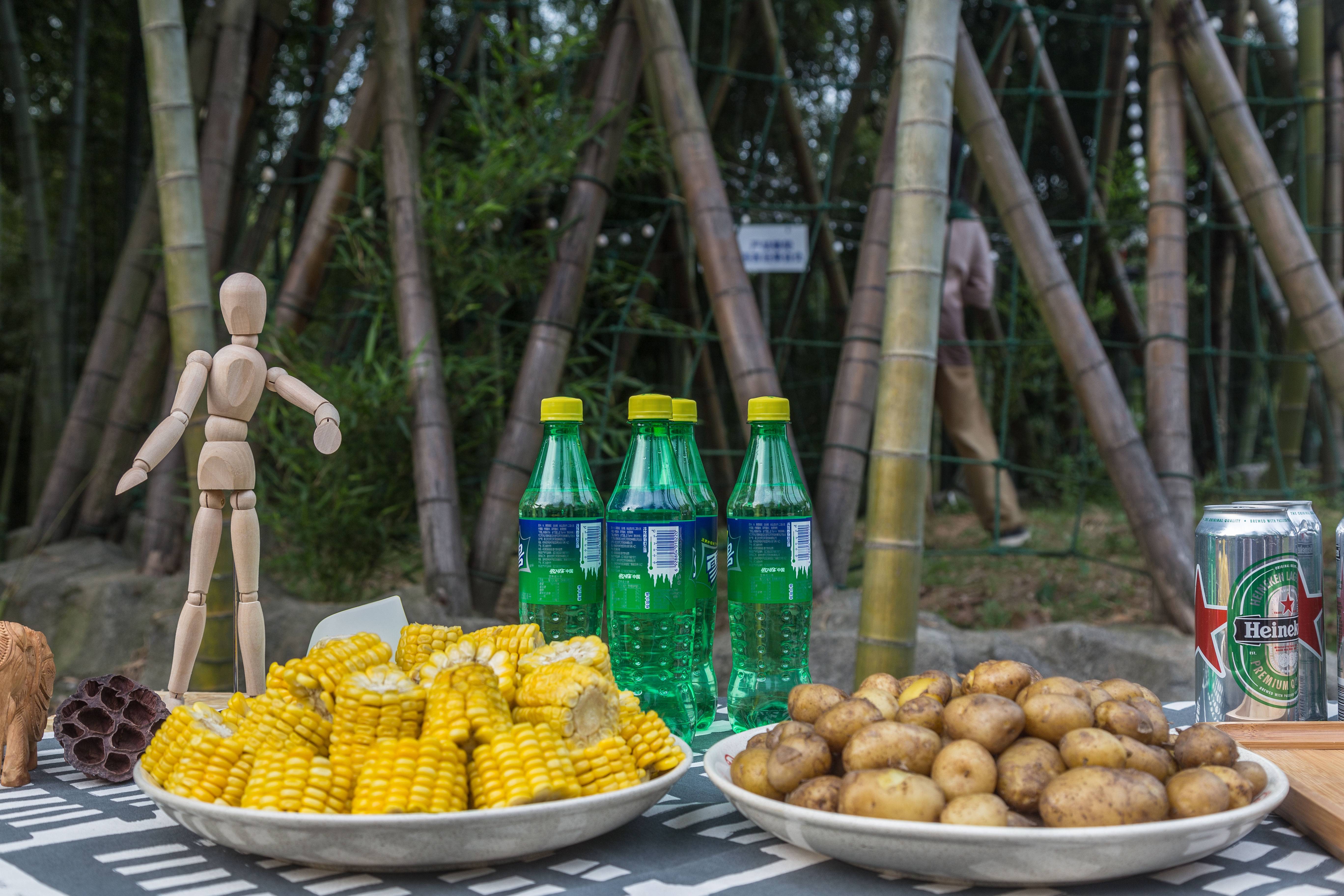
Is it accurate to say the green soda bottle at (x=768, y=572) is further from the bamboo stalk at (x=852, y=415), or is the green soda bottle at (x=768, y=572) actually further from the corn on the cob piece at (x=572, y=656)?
the bamboo stalk at (x=852, y=415)

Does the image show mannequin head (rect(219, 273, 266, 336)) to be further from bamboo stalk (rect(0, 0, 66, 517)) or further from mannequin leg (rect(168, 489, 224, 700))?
bamboo stalk (rect(0, 0, 66, 517))

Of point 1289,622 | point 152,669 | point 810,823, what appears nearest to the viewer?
point 810,823

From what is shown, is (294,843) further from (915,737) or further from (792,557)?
(792,557)

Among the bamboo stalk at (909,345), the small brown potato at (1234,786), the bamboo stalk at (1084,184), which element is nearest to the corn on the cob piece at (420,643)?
the small brown potato at (1234,786)

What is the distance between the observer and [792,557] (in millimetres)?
988

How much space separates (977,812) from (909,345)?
1227 millimetres

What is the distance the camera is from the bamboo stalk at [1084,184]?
3.66 metres

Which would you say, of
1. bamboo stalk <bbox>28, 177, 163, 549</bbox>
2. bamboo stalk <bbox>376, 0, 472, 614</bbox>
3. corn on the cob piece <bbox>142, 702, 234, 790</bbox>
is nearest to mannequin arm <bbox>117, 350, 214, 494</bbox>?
corn on the cob piece <bbox>142, 702, 234, 790</bbox>

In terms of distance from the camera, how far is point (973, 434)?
374cm

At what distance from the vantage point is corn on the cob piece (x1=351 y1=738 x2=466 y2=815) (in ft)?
2.12

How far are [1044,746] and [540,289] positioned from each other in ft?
8.31

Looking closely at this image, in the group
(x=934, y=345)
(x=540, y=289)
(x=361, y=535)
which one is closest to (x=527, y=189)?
(x=540, y=289)

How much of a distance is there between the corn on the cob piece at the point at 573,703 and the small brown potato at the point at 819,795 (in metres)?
0.15

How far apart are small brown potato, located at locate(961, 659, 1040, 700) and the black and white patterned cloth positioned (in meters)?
0.15
